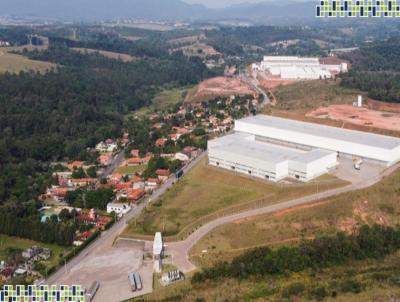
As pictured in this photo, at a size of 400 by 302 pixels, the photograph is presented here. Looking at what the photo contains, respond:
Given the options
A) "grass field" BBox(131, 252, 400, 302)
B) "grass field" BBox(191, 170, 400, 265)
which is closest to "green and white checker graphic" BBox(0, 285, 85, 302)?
"grass field" BBox(131, 252, 400, 302)

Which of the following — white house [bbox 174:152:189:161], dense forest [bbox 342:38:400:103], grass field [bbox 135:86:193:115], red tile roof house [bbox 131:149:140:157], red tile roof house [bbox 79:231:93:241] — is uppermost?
dense forest [bbox 342:38:400:103]

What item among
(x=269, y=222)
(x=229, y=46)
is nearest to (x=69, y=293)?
(x=269, y=222)

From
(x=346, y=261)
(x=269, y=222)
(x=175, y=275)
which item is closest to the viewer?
(x=175, y=275)

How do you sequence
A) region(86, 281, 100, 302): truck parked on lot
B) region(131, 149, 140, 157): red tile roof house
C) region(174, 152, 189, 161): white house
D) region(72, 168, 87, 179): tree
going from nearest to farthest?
region(86, 281, 100, 302): truck parked on lot → region(72, 168, 87, 179): tree → region(174, 152, 189, 161): white house → region(131, 149, 140, 157): red tile roof house

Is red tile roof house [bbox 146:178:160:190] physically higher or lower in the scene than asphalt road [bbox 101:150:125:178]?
higher

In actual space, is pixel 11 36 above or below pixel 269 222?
above

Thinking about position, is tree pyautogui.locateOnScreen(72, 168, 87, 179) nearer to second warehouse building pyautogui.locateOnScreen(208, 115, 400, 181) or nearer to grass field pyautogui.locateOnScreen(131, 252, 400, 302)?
second warehouse building pyautogui.locateOnScreen(208, 115, 400, 181)

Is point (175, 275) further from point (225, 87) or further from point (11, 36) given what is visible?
point (11, 36)

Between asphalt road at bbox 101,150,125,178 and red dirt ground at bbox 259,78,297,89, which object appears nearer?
asphalt road at bbox 101,150,125,178
